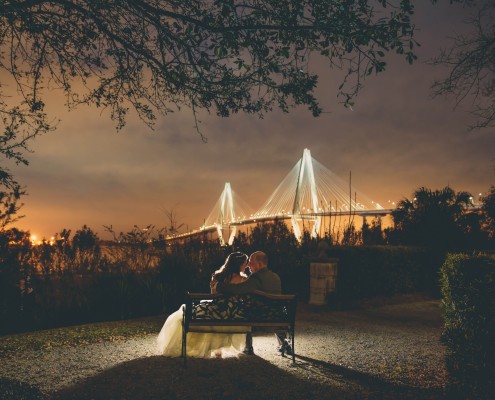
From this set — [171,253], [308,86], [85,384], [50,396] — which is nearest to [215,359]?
[85,384]

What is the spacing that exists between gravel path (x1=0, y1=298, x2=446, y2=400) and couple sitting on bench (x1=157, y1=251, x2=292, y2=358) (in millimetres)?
163

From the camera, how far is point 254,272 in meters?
5.52

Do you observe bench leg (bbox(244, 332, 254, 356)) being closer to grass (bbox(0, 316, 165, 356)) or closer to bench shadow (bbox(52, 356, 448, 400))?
bench shadow (bbox(52, 356, 448, 400))

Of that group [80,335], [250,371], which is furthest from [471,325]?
[80,335]

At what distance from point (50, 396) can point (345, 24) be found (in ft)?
14.4

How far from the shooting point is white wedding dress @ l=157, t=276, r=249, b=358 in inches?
205

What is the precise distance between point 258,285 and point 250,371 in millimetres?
1022

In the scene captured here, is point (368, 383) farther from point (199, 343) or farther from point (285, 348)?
point (199, 343)

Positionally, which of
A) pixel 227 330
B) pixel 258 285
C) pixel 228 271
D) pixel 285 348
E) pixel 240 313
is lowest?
pixel 285 348

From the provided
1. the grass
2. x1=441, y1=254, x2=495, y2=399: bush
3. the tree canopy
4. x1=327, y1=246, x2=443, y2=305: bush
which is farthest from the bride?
the tree canopy

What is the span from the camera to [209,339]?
5.25 m

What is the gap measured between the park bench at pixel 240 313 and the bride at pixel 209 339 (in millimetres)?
201

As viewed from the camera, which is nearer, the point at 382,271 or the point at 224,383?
the point at 224,383

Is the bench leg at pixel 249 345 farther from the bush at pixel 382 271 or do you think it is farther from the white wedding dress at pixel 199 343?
the bush at pixel 382 271
